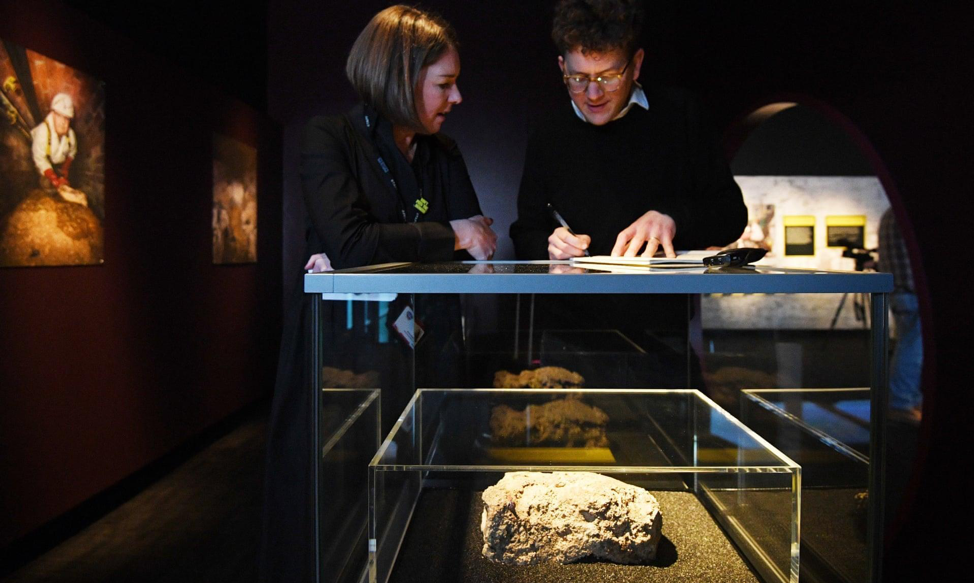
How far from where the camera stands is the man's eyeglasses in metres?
2.01

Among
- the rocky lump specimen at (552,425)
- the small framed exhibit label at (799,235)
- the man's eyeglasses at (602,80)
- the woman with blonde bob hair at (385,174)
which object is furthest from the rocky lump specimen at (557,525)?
the small framed exhibit label at (799,235)

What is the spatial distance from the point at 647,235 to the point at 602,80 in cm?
62

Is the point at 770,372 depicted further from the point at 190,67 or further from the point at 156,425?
the point at 190,67

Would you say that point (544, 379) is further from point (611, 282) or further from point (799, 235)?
point (799, 235)

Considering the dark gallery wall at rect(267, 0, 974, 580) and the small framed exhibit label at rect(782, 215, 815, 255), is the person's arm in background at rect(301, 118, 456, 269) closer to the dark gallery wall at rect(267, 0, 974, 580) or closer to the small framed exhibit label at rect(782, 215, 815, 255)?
the dark gallery wall at rect(267, 0, 974, 580)

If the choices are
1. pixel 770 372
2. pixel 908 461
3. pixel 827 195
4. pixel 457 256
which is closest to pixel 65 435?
pixel 457 256

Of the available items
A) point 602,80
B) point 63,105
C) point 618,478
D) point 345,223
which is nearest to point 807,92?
point 602,80

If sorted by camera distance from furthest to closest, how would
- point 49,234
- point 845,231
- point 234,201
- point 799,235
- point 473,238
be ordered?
point 845,231 → point 799,235 → point 234,201 → point 49,234 → point 473,238

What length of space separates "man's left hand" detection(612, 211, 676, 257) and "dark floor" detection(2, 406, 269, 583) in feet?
7.29

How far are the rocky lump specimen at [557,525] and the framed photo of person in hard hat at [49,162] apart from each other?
2861 millimetres

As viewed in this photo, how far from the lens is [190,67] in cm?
497

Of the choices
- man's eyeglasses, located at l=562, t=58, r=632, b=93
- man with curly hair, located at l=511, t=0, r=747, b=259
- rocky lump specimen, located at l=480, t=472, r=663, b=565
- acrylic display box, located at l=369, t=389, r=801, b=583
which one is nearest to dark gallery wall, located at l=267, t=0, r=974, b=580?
man with curly hair, located at l=511, t=0, r=747, b=259

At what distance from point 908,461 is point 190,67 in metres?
5.15

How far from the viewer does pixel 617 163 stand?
7.32 ft
